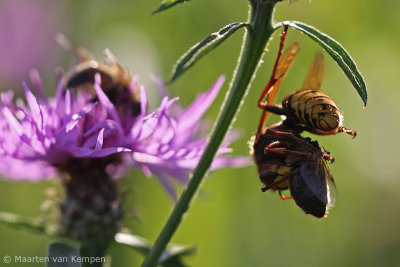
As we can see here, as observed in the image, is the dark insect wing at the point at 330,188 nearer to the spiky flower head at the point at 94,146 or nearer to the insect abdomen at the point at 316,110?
the insect abdomen at the point at 316,110

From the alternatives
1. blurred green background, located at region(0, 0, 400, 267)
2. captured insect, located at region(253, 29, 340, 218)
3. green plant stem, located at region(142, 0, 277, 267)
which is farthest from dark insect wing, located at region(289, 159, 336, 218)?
blurred green background, located at region(0, 0, 400, 267)

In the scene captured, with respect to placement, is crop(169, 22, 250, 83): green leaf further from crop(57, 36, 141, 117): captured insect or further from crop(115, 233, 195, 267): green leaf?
crop(115, 233, 195, 267): green leaf

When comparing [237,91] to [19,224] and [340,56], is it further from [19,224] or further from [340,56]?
[19,224]

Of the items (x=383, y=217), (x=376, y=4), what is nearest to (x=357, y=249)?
(x=383, y=217)

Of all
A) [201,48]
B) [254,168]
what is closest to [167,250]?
[201,48]

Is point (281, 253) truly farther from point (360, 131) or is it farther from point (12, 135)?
point (12, 135)
